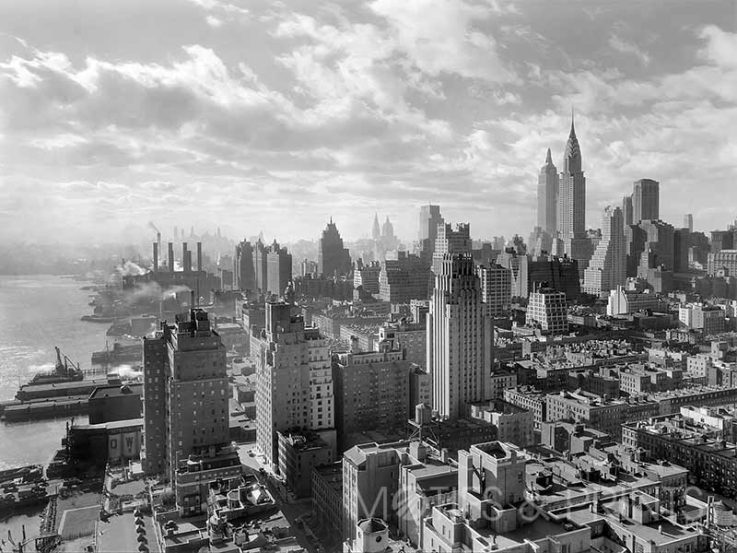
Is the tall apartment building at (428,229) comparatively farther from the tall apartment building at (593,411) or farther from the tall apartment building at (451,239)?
the tall apartment building at (593,411)

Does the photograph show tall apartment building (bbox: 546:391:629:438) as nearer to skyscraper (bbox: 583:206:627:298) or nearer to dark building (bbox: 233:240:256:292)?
dark building (bbox: 233:240:256:292)

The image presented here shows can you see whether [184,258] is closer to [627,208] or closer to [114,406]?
[114,406]

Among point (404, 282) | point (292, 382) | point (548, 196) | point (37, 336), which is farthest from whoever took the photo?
point (548, 196)

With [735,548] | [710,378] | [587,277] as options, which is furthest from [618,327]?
[735,548]

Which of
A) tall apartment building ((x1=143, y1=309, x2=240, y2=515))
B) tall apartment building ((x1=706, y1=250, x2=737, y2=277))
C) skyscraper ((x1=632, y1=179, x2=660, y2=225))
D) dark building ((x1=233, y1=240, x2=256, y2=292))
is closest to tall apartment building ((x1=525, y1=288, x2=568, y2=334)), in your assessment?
tall apartment building ((x1=706, y1=250, x2=737, y2=277))

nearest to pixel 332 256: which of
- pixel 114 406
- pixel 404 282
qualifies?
pixel 404 282

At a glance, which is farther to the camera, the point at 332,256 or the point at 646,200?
the point at 646,200
